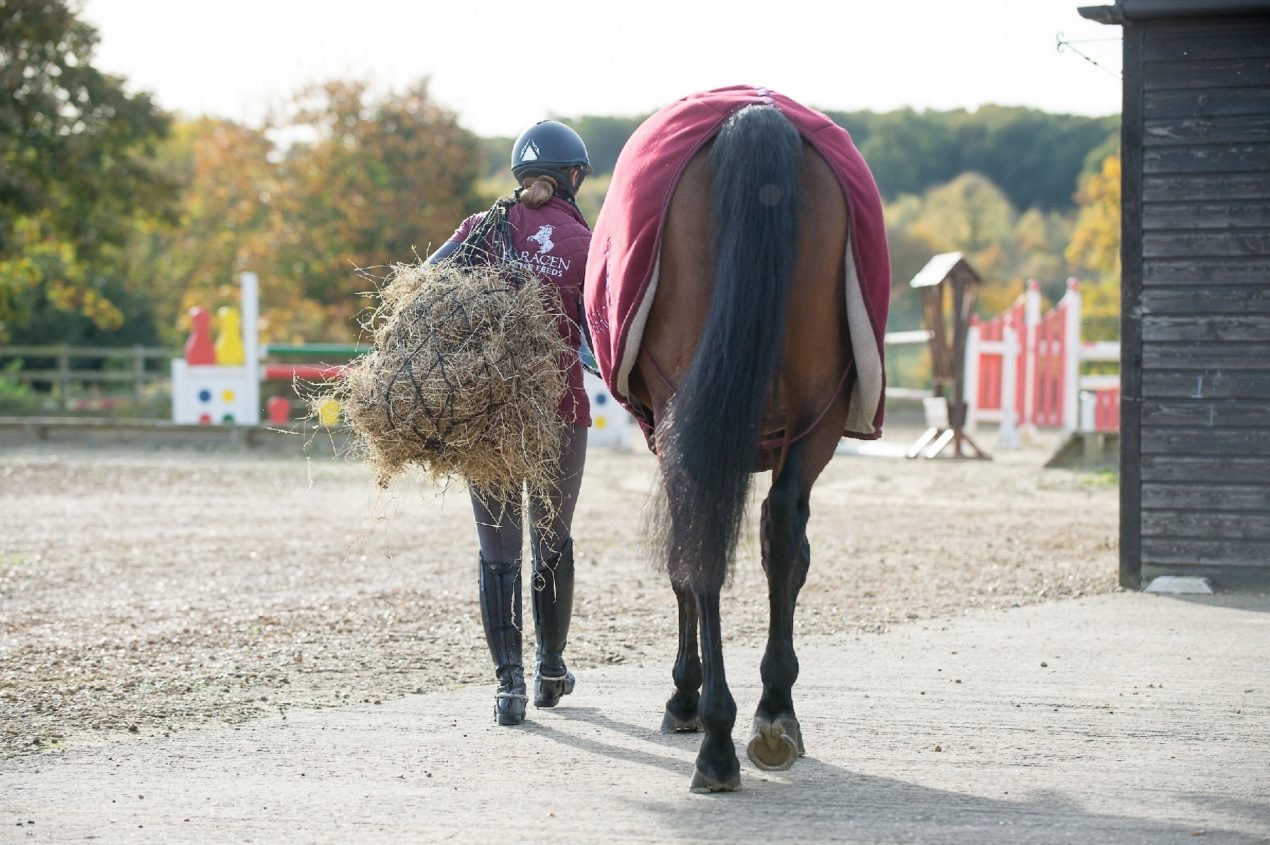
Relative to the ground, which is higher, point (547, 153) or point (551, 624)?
point (547, 153)

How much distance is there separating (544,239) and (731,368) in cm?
129

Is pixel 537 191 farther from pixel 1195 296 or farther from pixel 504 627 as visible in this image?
pixel 1195 296

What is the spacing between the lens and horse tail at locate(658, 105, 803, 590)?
357 cm

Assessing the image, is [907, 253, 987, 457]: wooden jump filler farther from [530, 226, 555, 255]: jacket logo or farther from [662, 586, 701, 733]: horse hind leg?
[662, 586, 701, 733]: horse hind leg

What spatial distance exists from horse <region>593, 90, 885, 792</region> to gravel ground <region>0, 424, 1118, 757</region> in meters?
0.22

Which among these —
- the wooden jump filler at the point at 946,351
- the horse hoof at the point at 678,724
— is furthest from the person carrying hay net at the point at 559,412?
the wooden jump filler at the point at 946,351

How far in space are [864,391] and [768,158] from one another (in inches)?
27.6

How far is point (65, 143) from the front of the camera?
22.9 meters

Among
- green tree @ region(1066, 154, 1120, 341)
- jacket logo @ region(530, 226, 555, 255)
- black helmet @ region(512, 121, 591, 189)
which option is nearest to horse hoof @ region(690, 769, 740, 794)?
jacket logo @ region(530, 226, 555, 255)

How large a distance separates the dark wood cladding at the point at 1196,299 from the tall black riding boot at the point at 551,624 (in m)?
3.49

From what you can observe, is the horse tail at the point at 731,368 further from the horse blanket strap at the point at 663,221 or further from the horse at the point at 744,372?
the horse blanket strap at the point at 663,221

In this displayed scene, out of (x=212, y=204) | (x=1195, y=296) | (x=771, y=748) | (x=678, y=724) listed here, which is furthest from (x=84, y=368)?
(x=771, y=748)

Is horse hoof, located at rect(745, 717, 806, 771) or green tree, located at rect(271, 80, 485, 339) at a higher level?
green tree, located at rect(271, 80, 485, 339)

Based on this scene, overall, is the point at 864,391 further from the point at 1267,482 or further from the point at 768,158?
the point at 1267,482
